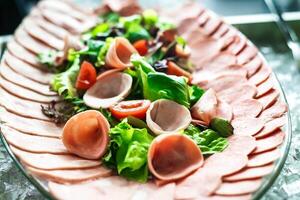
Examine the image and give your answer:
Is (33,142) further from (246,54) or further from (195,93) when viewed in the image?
(246,54)

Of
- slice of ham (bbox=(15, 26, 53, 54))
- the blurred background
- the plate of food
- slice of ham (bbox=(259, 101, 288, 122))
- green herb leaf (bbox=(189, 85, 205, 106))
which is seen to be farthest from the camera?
the blurred background

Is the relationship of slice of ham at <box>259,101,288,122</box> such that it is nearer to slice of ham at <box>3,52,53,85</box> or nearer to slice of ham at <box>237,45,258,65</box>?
slice of ham at <box>237,45,258,65</box>

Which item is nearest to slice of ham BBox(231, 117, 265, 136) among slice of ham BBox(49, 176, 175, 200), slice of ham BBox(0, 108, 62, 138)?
slice of ham BBox(49, 176, 175, 200)

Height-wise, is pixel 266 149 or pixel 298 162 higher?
pixel 266 149

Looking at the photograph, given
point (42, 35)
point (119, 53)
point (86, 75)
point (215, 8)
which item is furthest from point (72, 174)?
point (215, 8)

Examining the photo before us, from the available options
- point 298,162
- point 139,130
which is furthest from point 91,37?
point 298,162

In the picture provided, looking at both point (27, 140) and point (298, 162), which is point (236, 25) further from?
point (27, 140)

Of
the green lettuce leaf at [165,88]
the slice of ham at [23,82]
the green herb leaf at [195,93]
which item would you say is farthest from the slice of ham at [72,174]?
the slice of ham at [23,82]
